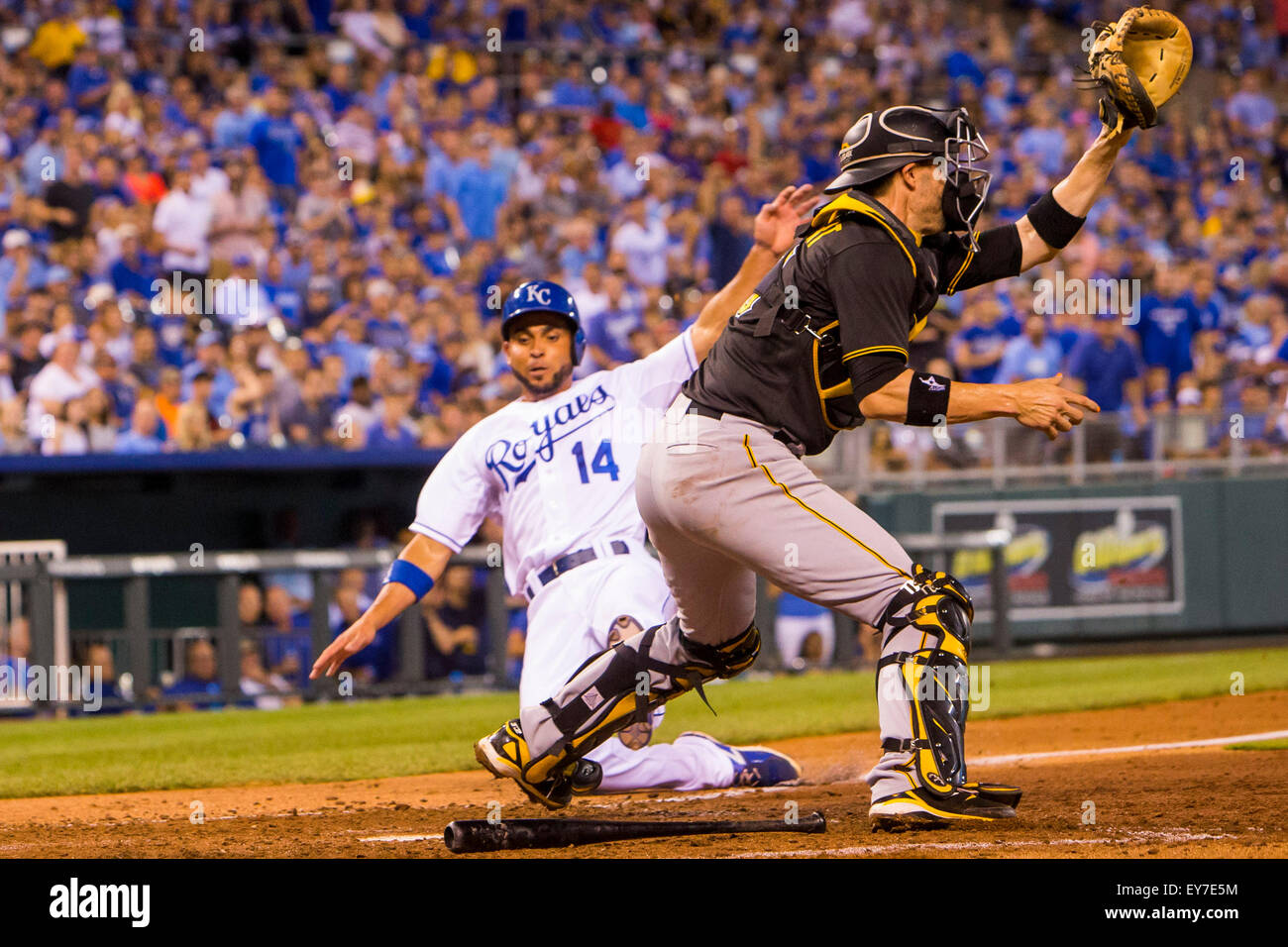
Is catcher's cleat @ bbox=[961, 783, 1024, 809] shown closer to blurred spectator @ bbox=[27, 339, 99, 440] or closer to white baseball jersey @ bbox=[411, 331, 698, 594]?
white baseball jersey @ bbox=[411, 331, 698, 594]

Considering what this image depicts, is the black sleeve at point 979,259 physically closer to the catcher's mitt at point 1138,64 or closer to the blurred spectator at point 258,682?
the catcher's mitt at point 1138,64

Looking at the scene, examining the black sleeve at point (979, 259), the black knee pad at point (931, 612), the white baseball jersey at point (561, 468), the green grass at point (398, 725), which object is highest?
the black sleeve at point (979, 259)

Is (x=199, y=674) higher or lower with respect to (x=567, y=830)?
higher

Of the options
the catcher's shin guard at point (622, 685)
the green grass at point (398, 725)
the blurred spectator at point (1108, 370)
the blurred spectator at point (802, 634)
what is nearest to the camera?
the catcher's shin guard at point (622, 685)

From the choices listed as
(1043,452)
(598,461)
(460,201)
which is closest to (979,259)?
(598,461)

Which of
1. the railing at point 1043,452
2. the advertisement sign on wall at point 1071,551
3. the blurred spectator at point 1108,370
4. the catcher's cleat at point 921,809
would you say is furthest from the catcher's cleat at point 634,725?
the blurred spectator at point 1108,370

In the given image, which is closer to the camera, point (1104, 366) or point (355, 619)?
point (355, 619)

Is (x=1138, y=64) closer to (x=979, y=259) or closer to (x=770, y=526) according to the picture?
(x=979, y=259)
